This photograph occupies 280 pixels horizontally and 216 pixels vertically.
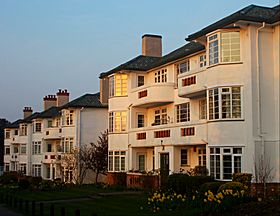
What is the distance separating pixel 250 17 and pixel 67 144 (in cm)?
3058

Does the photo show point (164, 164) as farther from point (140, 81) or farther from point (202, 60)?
point (140, 81)

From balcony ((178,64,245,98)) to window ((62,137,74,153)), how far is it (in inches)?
842

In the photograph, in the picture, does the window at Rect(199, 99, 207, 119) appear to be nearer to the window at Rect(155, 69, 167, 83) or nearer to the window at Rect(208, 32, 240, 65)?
the window at Rect(155, 69, 167, 83)

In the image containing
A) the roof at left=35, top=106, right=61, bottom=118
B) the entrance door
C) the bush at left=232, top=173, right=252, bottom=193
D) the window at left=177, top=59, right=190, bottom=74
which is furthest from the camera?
the roof at left=35, top=106, right=61, bottom=118

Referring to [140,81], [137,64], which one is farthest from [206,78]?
[137,64]

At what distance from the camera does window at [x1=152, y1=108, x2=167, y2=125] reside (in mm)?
37459

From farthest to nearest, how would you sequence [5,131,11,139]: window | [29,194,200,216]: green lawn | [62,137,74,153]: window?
[5,131,11,139]: window → [62,137,74,153]: window → [29,194,200,216]: green lawn

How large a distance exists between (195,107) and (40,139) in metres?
34.6

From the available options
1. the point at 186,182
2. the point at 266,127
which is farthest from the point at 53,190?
the point at 266,127

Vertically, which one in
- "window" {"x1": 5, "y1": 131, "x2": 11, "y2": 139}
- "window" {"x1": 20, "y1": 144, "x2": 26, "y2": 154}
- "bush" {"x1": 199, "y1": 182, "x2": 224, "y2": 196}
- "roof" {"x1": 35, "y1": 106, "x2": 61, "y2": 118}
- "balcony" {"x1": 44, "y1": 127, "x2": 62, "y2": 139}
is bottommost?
"bush" {"x1": 199, "y1": 182, "x2": 224, "y2": 196}

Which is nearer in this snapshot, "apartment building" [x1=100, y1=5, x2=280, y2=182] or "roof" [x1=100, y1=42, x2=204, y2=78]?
"apartment building" [x1=100, y1=5, x2=280, y2=182]

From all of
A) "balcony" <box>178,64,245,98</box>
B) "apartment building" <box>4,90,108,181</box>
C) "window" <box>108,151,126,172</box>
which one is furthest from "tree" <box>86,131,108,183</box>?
"balcony" <box>178,64,245,98</box>

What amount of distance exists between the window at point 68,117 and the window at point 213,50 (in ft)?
84.9

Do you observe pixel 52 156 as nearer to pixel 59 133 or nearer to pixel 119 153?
pixel 59 133
